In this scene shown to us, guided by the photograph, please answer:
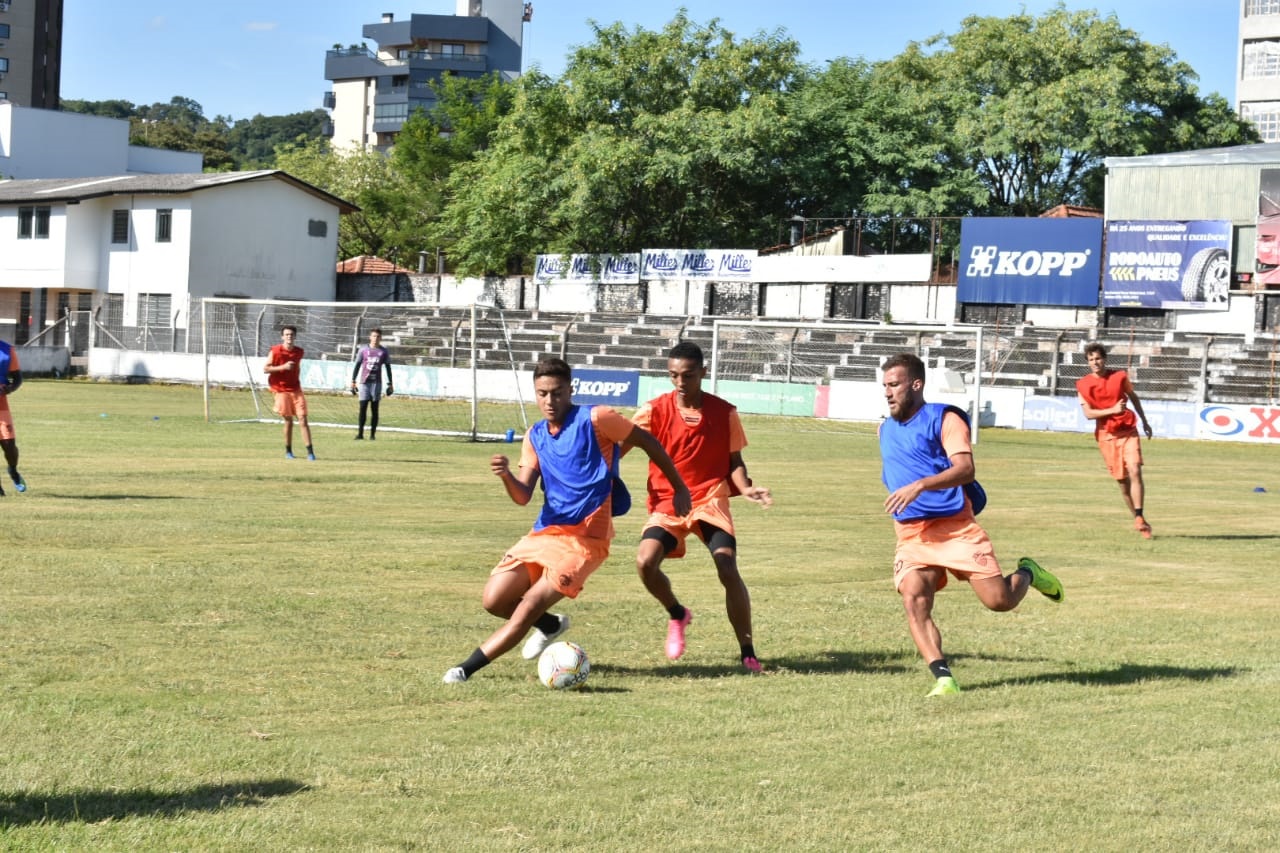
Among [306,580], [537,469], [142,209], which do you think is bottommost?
[306,580]

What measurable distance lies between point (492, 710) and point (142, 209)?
5504 cm

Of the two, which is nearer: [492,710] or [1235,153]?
[492,710]

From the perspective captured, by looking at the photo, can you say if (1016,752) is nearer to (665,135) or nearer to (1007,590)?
(1007,590)

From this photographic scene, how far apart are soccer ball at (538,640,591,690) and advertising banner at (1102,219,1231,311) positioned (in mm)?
40304

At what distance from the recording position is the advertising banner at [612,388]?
142ft

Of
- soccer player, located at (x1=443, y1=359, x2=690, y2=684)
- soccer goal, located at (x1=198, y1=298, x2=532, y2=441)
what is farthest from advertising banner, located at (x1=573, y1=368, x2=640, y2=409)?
soccer player, located at (x1=443, y1=359, x2=690, y2=684)

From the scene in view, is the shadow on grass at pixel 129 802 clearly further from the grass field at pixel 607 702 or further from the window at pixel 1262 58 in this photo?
the window at pixel 1262 58

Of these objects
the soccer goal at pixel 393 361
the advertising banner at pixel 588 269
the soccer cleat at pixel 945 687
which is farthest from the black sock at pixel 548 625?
the advertising banner at pixel 588 269

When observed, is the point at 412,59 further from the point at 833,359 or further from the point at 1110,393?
the point at 1110,393

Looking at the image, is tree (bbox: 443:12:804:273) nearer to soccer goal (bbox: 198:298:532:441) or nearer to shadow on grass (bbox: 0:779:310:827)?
soccer goal (bbox: 198:298:532:441)

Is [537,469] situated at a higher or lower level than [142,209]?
lower

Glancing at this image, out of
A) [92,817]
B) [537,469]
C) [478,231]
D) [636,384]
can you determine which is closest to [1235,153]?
[636,384]

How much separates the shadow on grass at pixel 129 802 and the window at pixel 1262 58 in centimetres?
8969

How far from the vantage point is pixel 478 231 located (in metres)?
62.0
